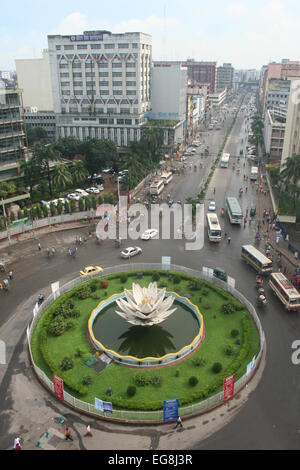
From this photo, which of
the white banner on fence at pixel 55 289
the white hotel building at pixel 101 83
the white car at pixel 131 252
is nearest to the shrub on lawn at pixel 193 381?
the white banner on fence at pixel 55 289

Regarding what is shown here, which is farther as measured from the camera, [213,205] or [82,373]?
[213,205]

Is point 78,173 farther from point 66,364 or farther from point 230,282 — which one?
point 66,364

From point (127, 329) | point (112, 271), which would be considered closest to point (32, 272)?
point (112, 271)

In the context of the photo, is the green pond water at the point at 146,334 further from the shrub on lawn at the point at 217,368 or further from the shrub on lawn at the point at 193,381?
the shrub on lawn at the point at 193,381

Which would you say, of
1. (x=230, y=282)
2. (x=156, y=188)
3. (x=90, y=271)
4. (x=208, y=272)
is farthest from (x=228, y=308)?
(x=156, y=188)

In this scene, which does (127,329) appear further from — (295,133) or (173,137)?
(173,137)
